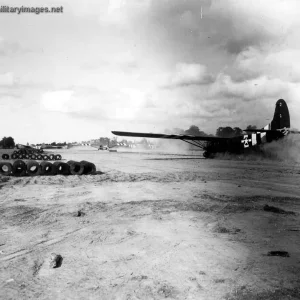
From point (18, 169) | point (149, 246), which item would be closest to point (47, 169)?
point (18, 169)

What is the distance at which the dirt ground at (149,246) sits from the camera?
3354mm

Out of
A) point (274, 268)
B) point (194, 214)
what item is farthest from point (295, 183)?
point (274, 268)

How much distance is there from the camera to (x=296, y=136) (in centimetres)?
2388

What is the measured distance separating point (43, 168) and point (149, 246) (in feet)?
37.3

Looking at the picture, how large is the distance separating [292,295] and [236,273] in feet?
2.46

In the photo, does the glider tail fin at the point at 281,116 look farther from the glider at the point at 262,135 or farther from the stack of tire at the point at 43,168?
the stack of tire at the point at 43,168

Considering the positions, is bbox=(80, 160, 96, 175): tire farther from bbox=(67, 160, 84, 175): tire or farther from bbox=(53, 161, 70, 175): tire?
bbox=(53, 161, 70, 175): tire

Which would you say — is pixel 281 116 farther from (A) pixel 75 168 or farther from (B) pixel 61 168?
(B) pixel 61 168

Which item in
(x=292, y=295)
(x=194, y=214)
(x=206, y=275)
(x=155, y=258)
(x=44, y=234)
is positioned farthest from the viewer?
(x=194, y=214)

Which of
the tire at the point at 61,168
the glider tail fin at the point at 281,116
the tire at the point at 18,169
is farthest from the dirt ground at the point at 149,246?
the glider tail fin at the point at 281,116

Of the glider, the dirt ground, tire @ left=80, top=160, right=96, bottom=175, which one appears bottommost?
the dirt ground

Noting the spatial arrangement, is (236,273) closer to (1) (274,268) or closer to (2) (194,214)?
(1) (274,268)

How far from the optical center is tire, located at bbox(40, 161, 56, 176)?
47.9 ft

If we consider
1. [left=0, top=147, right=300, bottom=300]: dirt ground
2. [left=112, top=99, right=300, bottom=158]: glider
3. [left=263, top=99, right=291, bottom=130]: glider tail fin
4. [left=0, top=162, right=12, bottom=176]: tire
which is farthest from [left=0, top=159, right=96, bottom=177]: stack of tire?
[left=263, top=99, right=291, bottom=130]: glider tail fin
